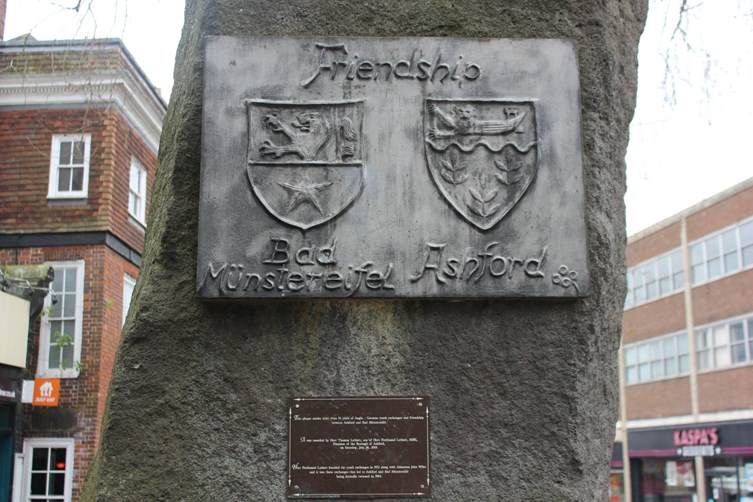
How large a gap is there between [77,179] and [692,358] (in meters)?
20.1

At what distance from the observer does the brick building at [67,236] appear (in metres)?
15.3

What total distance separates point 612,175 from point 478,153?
0.68 meters

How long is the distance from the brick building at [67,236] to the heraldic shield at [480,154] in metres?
12.2

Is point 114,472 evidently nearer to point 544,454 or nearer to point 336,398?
point 336,398

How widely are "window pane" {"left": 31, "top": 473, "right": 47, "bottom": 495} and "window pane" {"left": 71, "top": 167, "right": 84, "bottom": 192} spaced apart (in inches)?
206

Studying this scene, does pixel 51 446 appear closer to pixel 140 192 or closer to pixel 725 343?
pixel 140 192

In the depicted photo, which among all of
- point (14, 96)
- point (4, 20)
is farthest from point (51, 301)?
point (4, 20)

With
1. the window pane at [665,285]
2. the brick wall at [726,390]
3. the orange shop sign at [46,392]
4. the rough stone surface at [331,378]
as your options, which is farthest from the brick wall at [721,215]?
the rough stone surface at [331,378]

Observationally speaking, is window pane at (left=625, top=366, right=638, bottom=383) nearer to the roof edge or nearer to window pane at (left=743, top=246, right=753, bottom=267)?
the roof edge

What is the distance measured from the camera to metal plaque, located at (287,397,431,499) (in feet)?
11.7

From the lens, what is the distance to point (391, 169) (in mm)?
3689

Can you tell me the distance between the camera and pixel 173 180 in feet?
12.4

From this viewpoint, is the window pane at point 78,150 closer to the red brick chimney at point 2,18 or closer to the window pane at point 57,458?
the red brick chimney at point 2,18

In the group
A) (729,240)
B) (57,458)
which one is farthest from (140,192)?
(729,240)
